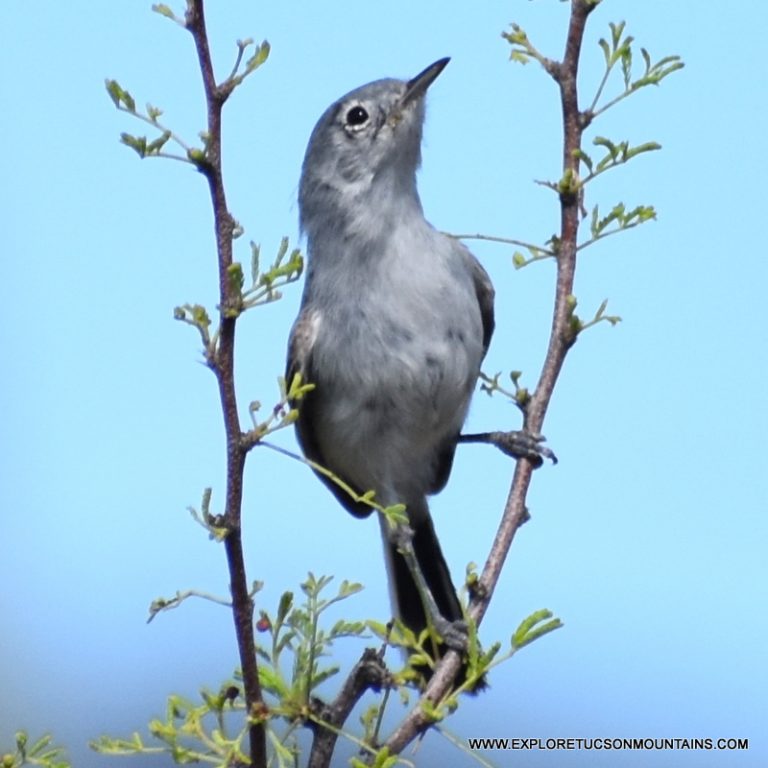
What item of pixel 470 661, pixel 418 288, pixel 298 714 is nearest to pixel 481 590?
pixel 470 661

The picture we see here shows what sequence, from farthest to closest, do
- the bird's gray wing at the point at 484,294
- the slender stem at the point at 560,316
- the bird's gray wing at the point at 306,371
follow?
the bird's gray wing at the point at 484,294 < the bird's gray wing at the point at 306,371 < the slender stem at the point at 560,316

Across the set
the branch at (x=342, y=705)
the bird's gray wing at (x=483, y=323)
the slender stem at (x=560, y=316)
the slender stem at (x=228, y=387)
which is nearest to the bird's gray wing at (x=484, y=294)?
the bird's gray wing at (x=483, y=323)

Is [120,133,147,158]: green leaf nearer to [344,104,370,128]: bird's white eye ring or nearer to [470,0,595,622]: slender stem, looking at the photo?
[470,0,595,622]: slender stem

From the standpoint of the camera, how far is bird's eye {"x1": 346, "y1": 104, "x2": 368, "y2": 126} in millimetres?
4238

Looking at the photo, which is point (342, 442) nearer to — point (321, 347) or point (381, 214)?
point (321, 347)

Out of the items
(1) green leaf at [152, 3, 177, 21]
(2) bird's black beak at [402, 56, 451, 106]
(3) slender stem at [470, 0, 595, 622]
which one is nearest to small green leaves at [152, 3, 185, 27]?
(1) green leaf at [152, 3, 177, 21]

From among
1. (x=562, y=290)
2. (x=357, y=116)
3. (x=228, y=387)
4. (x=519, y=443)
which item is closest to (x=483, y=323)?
(x=357, y=116)

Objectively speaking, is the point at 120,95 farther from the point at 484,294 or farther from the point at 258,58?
the point at 484,294

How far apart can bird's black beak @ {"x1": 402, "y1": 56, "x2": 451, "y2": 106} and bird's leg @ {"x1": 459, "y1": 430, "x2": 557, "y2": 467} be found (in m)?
1.17

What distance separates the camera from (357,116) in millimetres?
4258

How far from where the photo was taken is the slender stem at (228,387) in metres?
1.90

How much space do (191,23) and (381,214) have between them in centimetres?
220

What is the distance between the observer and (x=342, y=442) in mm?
4195

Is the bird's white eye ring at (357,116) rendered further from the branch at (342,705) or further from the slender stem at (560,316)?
the branch at (342,705)
